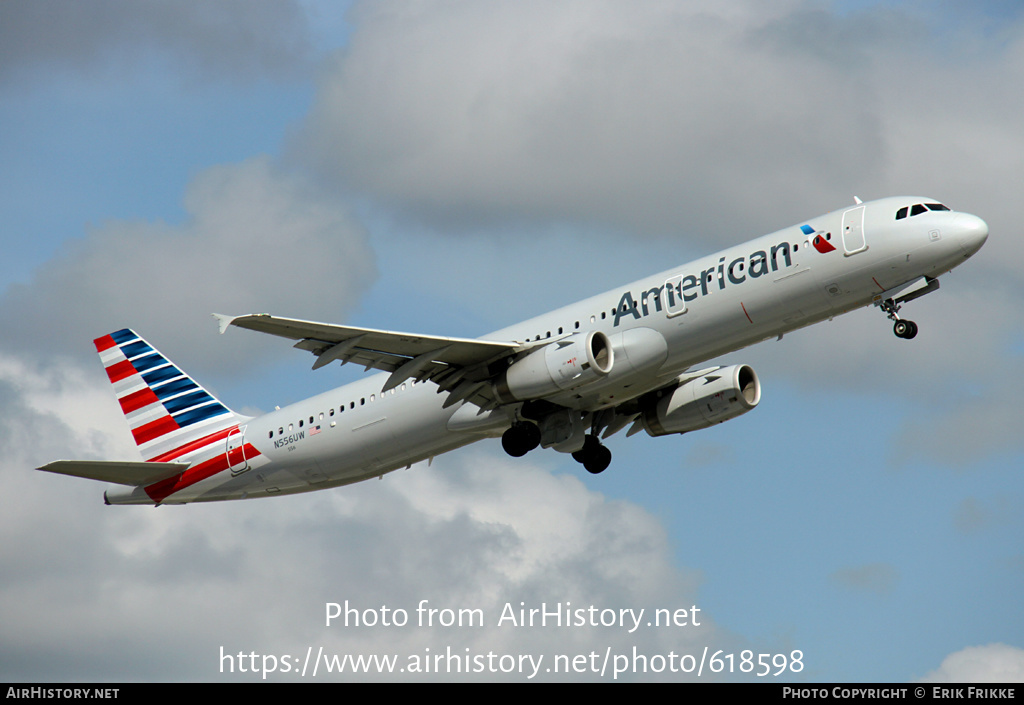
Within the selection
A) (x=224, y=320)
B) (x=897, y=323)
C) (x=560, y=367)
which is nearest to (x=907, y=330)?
(x=897, y=323)

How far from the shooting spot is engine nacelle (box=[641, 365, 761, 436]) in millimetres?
41625

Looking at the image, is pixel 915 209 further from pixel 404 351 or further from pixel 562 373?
pixel 404 351

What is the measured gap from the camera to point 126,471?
1702 inches

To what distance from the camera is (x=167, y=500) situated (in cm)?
4438

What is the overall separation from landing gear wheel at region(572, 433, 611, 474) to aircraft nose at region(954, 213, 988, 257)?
49.4 feet

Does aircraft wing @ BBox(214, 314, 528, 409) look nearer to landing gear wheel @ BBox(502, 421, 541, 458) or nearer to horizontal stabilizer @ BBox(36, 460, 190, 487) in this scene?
landing gear wheel @ BBox(502, 421, 541, 458)

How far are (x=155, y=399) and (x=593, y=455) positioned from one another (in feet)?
56.1

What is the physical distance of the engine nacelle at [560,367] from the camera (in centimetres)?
3534

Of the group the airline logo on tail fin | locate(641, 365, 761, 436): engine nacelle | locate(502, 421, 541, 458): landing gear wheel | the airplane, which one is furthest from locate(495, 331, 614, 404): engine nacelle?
the airline logo on tail fin

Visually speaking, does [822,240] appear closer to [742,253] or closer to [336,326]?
[742,253]

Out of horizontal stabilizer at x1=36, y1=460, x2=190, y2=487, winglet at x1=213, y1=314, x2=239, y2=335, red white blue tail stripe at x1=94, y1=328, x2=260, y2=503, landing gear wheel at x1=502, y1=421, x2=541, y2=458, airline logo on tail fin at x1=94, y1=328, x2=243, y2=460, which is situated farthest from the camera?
airline logo on tail fin at x1=94, y1=328, x2=243, y2=460

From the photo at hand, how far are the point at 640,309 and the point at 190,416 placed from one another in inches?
752

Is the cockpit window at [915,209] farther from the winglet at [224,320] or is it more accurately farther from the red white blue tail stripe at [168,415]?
Result: the red white blue tail stripe at [168,415]
